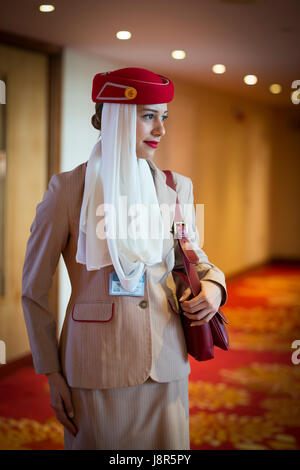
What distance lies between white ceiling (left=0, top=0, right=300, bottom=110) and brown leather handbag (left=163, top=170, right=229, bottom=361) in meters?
2.22

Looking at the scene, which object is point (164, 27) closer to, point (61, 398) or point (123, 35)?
point (123, 35)

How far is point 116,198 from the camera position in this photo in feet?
5.49

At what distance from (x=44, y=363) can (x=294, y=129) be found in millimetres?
11602

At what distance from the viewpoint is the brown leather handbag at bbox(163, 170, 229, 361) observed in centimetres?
175

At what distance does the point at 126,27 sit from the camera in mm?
4090

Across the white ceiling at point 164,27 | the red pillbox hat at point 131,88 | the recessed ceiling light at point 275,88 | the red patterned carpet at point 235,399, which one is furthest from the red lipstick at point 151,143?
the recessed ceiling light at point 275,88

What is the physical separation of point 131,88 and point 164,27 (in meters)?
2.69

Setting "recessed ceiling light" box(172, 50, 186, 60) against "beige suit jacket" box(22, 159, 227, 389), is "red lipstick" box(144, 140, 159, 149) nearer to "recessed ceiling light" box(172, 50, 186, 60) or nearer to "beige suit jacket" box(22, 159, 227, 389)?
"beige suit jacket" box(22, 159, 227, 389)

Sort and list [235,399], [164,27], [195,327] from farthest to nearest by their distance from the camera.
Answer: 1. [235,399]
2. [164,27]
3. [195,327]

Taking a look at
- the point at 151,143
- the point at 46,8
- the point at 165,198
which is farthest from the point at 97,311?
the point at 46,8

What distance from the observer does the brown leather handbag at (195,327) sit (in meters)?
1.75

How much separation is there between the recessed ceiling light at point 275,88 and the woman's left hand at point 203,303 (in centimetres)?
597
